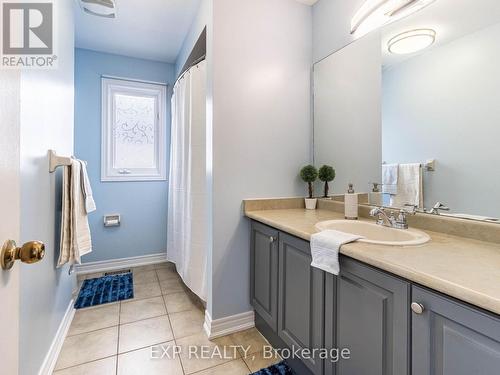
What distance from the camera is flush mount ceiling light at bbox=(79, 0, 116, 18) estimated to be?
6.79 ft

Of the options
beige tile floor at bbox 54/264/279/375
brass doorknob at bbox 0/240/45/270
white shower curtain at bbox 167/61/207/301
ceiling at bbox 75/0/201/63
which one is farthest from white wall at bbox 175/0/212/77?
beige tile floor at bbox 54/264/279/375

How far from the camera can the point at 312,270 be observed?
124 centimetres

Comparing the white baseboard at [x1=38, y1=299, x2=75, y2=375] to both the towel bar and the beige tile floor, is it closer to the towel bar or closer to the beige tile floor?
the beige tile floor

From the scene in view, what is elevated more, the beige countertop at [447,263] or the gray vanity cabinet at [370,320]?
the beige countertop at [447,263]

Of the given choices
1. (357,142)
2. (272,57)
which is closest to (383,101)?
(357,142)

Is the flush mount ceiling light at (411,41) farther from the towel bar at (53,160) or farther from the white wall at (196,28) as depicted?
the towel bar at (53,160)

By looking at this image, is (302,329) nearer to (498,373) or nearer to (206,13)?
(498,373)

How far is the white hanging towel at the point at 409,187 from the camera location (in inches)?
54.9

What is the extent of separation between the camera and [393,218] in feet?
4.52

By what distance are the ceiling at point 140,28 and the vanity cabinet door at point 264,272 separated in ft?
6.39

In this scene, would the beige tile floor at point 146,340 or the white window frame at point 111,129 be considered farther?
the white window frame at point 111,129

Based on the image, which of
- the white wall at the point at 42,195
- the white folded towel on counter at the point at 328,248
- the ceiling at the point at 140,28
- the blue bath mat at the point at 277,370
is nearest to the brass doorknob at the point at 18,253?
the white wall at the point at 42,195

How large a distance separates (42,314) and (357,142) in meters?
2.15

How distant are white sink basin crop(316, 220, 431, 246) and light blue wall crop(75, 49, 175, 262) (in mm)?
2361
